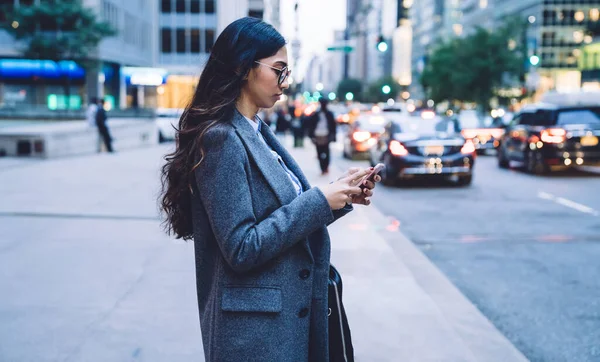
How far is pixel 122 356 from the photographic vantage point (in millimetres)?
4703

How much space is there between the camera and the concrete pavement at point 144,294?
4934mm

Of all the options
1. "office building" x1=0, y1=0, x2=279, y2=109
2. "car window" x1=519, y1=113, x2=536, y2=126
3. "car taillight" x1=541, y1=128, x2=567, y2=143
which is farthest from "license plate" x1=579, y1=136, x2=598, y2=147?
"office building" x1=0, y1=0, x2=279, y2=109

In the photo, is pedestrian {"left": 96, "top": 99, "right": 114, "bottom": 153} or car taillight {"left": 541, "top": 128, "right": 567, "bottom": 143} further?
pedestrian {"left": 96, "top": 99, "right": 114, "bottom": 153}

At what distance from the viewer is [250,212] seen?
2223 mm

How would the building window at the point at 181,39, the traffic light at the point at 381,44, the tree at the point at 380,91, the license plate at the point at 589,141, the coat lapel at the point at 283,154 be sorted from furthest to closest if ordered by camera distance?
the tree at the point at 380,91
the building window at the point at 181,39
the traffic light at the point at 381,44
the license plate at the point at 589,141
the coat lapel at the point at 283,154

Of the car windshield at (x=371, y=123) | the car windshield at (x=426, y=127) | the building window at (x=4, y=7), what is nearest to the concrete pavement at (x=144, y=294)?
the car windshield at (x=426, y=127)

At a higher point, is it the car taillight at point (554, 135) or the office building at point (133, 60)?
the office building at point (133, 60)

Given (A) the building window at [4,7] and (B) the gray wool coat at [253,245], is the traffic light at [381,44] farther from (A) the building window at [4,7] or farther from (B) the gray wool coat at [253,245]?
(B) the gray wool coat at [253,245]

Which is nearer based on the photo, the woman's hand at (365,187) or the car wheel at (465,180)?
the woman's hand at (365,187)

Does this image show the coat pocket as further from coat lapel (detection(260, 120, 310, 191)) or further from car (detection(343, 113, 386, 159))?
car (detection(343, 113, 386, 159))

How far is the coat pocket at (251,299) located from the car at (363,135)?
867 inches

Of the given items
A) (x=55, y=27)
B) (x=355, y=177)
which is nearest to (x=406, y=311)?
(x=355, y=177)

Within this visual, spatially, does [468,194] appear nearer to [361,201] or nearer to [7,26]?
[361,201]

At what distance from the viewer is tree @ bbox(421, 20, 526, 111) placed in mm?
61500
